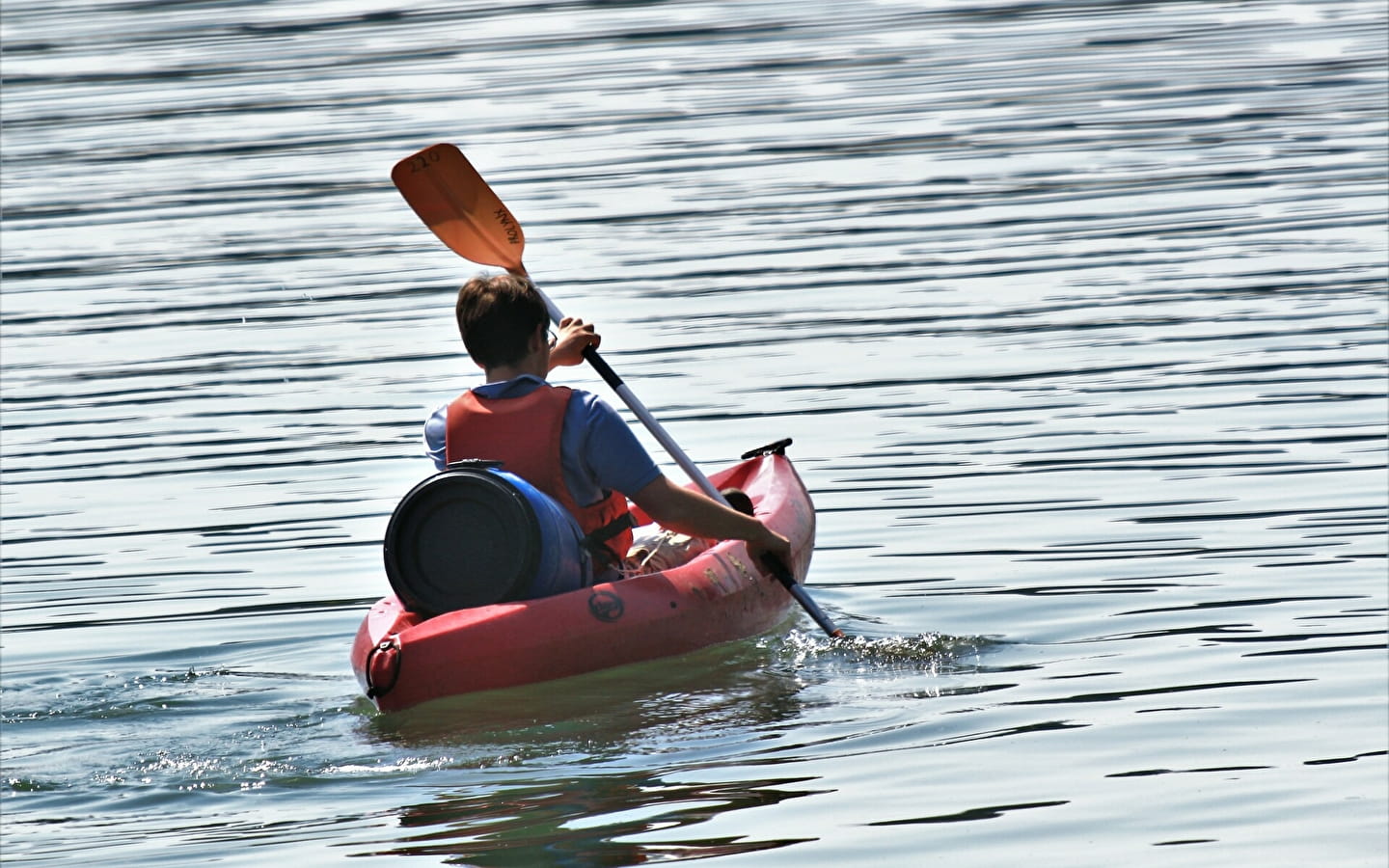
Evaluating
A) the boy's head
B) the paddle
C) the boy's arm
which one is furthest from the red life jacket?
the paddle

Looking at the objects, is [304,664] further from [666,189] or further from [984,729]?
[666,189]

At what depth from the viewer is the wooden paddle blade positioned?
7711mm

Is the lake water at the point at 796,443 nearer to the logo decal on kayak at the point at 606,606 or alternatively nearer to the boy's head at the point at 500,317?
the logo decal on kayak at the point at 606,606

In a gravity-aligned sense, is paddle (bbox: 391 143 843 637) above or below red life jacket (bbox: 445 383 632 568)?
above

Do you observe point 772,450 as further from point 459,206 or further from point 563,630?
point 563,630

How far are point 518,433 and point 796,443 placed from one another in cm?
337

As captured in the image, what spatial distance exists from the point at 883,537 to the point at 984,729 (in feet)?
7.87

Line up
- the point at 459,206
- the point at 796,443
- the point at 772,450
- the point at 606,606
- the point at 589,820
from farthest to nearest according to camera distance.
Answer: the point at 796,443, the point at 772,450, the point at 459,206, the point at 606,606, the point at 589,820

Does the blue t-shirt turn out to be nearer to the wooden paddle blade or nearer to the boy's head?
the boy's head

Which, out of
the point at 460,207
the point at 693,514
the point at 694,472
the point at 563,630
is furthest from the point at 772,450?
the point at 563,630

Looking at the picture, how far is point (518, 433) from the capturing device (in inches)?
249

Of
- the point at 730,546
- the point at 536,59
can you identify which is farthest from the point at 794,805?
the point at 536,59

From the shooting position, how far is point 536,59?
2388 cm

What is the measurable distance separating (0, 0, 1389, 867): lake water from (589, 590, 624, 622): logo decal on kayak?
0.74 ft
